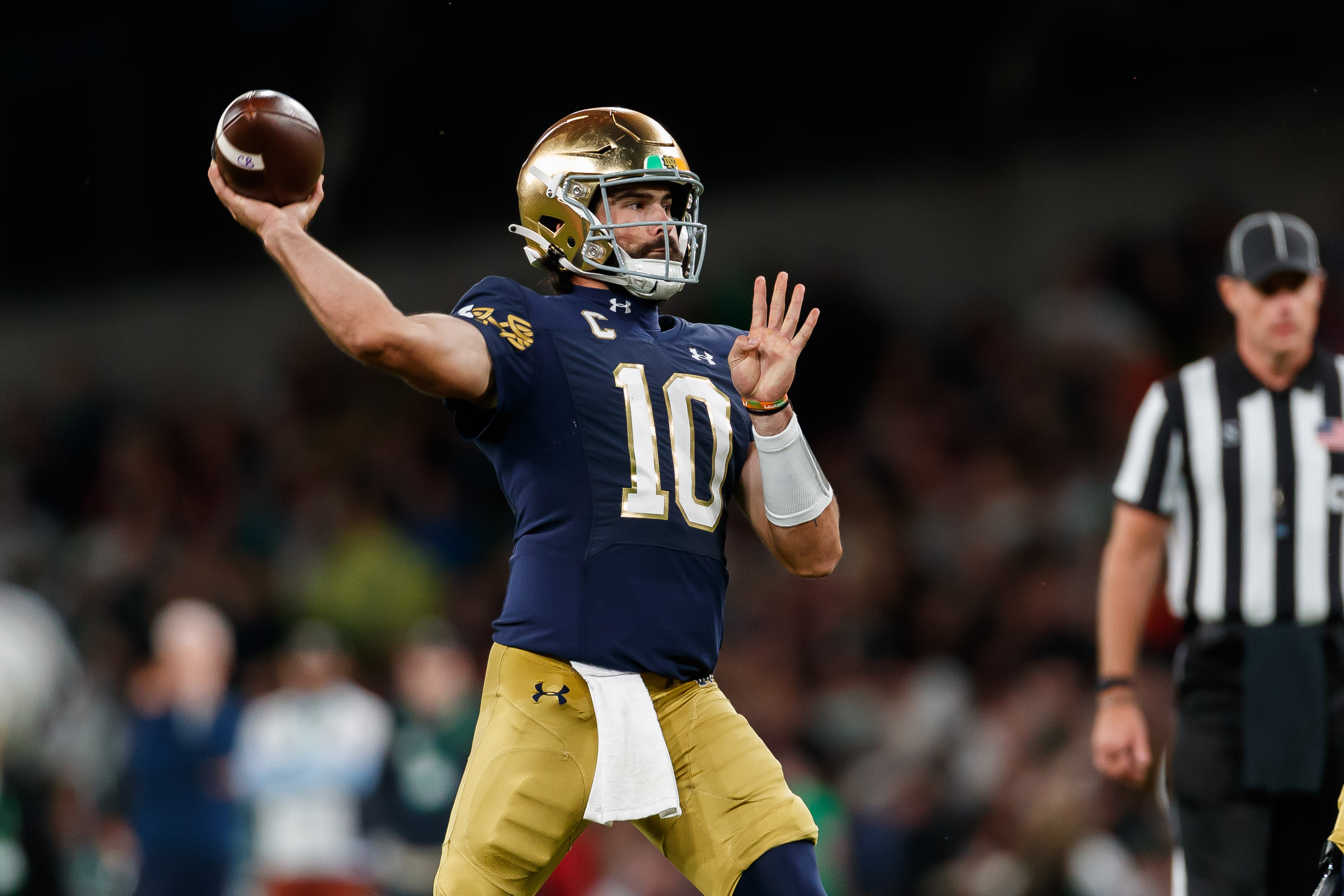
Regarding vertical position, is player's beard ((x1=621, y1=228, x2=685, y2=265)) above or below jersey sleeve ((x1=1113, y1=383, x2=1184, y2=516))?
above

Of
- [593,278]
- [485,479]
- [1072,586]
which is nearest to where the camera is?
[593,278]

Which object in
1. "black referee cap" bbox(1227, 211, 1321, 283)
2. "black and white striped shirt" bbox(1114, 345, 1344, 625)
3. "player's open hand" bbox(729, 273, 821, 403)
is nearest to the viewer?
"player's open hand" bbox(729, 273, 821, 403)

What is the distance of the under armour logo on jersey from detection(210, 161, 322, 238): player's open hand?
3.03ft

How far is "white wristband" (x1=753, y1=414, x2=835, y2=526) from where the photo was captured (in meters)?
2.95

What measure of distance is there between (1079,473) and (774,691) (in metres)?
1.84

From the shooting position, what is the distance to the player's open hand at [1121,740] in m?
4.20

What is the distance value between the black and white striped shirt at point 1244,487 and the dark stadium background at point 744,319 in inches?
93.3

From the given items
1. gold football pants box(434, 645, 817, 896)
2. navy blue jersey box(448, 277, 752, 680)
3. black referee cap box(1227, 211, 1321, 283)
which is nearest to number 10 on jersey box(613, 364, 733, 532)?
navy blue jersey box(448, 277, 752, 680)

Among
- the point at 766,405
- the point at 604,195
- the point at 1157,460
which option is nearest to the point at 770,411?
the point at 766,405

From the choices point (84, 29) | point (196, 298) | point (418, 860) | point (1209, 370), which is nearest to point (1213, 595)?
point (1209, 370)

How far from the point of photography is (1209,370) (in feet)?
13.8

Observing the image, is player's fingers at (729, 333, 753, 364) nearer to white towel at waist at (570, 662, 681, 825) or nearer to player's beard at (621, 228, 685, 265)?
player's beard at (621, 228, 685, 265)

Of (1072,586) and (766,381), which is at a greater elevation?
(766,381)

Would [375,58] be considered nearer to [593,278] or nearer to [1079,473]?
[1079,473]
